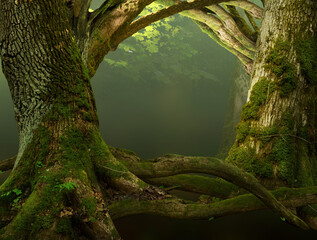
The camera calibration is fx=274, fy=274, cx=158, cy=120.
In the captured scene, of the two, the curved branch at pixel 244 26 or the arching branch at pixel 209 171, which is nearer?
the arching branch at pixel 209 171

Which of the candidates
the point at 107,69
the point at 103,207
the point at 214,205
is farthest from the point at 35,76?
the point at 107,69

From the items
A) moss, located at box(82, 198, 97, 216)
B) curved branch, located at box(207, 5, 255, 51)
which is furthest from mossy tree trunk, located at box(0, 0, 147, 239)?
curved branch, located at box(207, 5, 255, 51)

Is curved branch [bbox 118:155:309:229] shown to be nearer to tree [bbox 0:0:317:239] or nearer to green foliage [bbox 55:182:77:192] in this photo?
tree [bbox 0:0:317:239]

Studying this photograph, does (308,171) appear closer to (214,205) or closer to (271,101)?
(271,101)

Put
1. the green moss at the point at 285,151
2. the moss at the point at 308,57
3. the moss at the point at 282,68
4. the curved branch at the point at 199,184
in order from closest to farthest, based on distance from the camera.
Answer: the curved branch at the point at 199,184
the green moss at the point at 285,151
the moss at the point at 282,68
the moss at the point at 308,57

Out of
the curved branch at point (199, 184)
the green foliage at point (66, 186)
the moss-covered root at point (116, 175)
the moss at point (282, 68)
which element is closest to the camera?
the green foliage at point (66, 186)

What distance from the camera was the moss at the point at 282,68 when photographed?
420 centimetres

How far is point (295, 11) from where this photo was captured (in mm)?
4551

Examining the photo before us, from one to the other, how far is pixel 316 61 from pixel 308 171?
1.81 m

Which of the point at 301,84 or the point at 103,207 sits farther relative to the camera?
the point at 301,84

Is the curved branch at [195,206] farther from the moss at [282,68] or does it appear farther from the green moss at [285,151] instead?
the moss at [282,68]

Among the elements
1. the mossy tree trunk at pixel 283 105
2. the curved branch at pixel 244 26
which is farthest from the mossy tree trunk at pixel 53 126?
the curved branch at pixel 244 26

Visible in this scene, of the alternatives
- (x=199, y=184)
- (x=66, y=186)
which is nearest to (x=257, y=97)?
(x=199, y=184)

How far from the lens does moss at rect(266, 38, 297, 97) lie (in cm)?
420
